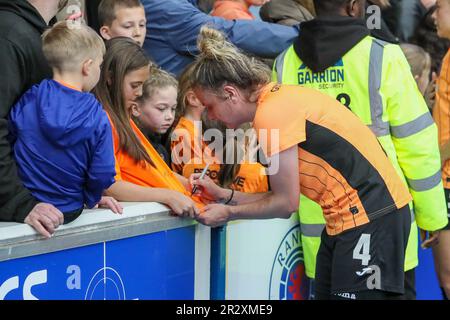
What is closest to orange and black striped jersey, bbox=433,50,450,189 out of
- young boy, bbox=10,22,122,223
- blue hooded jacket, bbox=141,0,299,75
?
blue hooded jacket, bbox=141,0,299,75

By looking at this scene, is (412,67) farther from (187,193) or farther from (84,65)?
(84,65)

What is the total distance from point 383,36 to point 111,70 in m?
1.85

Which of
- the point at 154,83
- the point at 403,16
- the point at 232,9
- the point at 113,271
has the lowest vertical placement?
the point at 113,271

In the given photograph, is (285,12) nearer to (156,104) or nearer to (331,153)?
(156,104)

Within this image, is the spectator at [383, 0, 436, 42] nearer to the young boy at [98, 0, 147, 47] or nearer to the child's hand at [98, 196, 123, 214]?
the young boy at [98, 0, 147, 47]

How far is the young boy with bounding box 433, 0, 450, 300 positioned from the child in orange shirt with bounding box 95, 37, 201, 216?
1.64 metres

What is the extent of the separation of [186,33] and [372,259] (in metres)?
1.81

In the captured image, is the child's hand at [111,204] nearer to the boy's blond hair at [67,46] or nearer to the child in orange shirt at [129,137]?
the child in orange shirt at [129,137]

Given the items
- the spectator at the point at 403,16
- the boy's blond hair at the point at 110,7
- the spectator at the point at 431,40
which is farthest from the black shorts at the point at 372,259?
the spectator at the point at 403,16

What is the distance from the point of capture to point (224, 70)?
3.60m

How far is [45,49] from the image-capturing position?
10.5ft

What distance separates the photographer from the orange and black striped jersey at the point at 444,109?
190 inches

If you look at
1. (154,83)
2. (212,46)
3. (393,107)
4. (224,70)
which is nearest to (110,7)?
(154,83)

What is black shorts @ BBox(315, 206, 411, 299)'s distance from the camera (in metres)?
3.62
